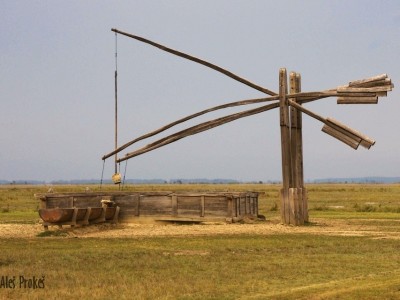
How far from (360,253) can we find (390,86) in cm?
1132

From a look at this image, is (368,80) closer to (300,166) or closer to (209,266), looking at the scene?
(300,166)

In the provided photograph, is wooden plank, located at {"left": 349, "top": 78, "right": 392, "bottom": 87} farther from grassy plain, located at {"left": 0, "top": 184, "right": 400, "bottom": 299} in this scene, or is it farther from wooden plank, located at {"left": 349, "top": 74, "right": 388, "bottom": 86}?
grassy plain, located at {"left": 0, "top": 184, "right": 400, "bottom": 299}

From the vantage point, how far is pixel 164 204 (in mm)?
34062

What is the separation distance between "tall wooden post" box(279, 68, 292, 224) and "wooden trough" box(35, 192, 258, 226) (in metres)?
2.22

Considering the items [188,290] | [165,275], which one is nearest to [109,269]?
[165,275]

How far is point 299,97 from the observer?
108 ft

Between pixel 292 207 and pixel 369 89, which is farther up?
pixel 369 89

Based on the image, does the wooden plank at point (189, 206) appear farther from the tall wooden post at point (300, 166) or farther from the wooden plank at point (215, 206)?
the tall wooden post at point (300, 166)

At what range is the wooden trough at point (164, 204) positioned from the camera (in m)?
33.1

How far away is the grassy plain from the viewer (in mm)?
14430

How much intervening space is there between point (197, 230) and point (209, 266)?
11.5 m

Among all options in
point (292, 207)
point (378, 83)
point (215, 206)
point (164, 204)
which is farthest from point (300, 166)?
point (164, 204)

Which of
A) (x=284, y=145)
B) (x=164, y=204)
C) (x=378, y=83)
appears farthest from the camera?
(x=164, y=204)

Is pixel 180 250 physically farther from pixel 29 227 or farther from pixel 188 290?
pixel 29 227
